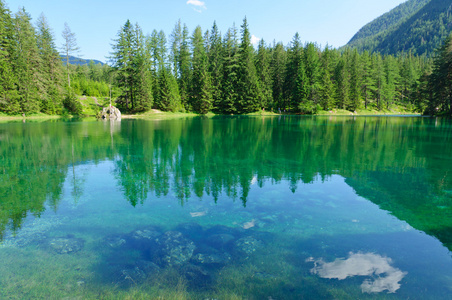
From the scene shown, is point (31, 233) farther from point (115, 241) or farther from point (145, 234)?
point (145, 234)

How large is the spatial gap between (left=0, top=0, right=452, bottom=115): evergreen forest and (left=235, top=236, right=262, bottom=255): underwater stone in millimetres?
50393

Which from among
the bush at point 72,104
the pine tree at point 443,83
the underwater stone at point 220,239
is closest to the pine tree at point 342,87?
the pine tree at point 443,83

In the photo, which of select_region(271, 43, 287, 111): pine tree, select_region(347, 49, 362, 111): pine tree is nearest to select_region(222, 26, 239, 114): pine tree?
select_region(271, 43, 287, 111): pine tree

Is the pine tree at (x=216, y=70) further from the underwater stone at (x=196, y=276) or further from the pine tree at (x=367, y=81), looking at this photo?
the underwater stone at (x=196, y=276)

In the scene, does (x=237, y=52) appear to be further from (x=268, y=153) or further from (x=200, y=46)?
(x=268, y=153)

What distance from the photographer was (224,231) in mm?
6230

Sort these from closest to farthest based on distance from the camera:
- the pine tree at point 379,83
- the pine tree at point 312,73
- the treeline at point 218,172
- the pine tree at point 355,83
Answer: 1. the treeline at point 218,172
2. the pine tree at point 312,73
3. the pine tree at point 355,83
4. the pine tree at point 379,83

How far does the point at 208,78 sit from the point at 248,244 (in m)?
66.1

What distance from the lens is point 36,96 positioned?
45.3m

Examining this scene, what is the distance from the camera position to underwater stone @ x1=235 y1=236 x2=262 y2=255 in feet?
17.7

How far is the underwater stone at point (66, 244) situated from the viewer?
5430 millimetres

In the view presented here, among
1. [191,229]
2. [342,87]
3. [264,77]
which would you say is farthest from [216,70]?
[191,229]

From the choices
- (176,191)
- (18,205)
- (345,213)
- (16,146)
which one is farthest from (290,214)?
(16,146)

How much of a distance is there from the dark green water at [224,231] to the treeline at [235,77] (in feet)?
165
